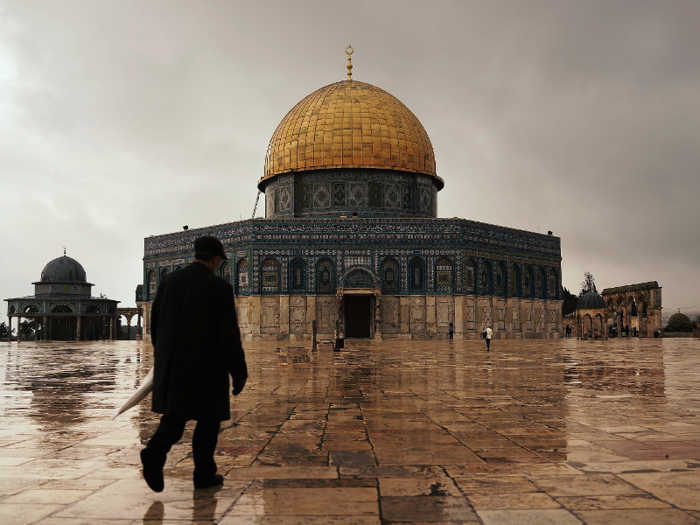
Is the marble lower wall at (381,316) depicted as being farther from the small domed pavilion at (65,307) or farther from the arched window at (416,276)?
the small domed pavilion at (65,307)

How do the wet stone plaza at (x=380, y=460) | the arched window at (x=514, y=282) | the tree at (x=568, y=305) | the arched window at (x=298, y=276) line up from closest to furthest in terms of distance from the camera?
the wet stone plaza at (x=380, y=460) < the arched window at (x=298, y=276) < the arched window at (x=514, y=282) < the tree at (x=568, y=305)

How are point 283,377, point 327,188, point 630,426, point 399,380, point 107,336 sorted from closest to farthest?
point 630,426 < point 399,380 < point 283,377 < point 327,188 < point 107,336

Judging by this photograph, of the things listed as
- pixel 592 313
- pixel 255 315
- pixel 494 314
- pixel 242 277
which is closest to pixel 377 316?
pixel 255 315

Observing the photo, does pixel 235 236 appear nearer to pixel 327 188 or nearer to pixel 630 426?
pixel 327 188

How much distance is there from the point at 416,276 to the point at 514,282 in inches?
281

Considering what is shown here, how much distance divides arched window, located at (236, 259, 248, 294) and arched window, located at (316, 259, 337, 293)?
403cm

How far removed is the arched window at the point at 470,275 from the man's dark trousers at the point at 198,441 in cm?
3450

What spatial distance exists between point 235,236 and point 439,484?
1406 inches

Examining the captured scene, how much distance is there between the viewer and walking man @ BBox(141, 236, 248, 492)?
153 inches

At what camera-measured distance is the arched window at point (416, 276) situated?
123ft

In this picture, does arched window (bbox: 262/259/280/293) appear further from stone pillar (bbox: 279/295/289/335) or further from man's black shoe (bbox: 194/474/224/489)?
man's black shoe (bbox: 194/474/224/489)

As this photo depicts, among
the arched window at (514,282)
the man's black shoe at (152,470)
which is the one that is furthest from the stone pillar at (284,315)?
the man's black shoe at (152,470)

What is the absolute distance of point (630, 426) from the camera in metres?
5.77

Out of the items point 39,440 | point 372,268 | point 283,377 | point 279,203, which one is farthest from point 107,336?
point 39,440
